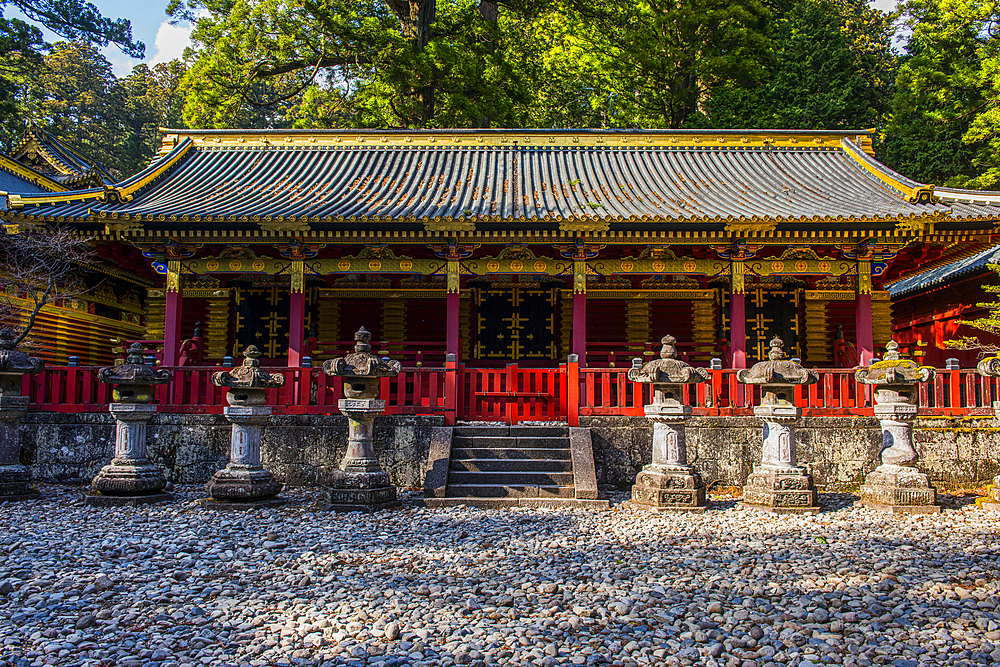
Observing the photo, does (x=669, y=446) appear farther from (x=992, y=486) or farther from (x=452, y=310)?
(x=452, y=310)

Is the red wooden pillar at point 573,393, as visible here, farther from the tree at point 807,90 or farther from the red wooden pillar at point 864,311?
the tree at point 807,90

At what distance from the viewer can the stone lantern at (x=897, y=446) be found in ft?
28.7

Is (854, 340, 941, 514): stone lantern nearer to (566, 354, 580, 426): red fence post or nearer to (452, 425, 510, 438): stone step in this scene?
(566, 354, 580, 426): red fence post

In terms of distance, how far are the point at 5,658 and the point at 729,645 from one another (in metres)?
4.57

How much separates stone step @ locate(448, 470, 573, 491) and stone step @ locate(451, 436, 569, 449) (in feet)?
2.24

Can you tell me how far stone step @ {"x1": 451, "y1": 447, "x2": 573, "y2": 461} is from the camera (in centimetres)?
993

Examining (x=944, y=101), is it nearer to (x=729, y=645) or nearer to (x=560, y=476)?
(x=560, y=476)

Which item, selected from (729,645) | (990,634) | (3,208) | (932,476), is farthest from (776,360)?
(3,208)

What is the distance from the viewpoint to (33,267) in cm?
1238

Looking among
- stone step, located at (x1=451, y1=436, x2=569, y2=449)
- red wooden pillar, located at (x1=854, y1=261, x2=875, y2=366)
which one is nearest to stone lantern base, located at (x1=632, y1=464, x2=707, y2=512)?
stone step, located at (x1=451, y1=436, x2=569, y2=449)

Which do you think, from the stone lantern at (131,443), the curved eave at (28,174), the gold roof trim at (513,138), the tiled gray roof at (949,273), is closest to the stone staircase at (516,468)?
the stone lantern at (131,443)

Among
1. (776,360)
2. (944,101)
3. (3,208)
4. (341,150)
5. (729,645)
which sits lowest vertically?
(729,645)

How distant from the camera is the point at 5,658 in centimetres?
410

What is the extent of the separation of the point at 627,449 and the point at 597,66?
76.4ft
